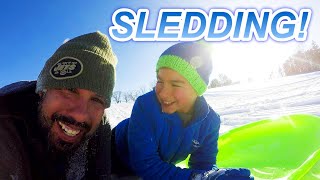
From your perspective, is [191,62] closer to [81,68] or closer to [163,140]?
[163,140]

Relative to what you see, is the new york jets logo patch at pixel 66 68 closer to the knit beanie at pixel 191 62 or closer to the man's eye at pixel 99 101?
the man's eye at pixel 99 101

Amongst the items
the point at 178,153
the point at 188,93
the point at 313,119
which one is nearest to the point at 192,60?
the point at 188,93

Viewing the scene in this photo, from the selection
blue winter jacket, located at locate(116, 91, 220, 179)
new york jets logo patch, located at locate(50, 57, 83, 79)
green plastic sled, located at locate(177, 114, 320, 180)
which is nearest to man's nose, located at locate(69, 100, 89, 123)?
new york jets logo patch, located at locate(50, 57, 83, 79)

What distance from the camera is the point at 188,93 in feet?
7.35

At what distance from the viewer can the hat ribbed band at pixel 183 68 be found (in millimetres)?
2229

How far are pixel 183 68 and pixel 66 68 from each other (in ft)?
2.52

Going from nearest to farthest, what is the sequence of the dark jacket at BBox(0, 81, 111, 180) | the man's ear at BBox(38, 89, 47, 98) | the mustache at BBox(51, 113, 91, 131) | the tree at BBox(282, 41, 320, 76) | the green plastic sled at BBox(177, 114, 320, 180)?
the dark jacket at BBox(0, 81, 111, 180) < the mustache at BBox(51, 113, 91, 131) < the man's ear at BBox(38, 89, 47, 98) < the green plastic sled at BBox(177, 114, 320, 180) < the tree at BBox(282, 41, 320, 76)

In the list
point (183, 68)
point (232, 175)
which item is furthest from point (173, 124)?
point (232, 175)

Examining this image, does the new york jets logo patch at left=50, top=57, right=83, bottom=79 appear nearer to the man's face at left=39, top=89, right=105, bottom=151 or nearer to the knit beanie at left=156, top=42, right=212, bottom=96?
the man's face at left=39, top=89, right=105, bottom=151

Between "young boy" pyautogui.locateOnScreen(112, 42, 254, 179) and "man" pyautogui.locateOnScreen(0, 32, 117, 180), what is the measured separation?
40 cm

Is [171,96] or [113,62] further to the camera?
[171,96]

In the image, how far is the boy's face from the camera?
84.4 inches

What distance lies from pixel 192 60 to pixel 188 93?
0.21m

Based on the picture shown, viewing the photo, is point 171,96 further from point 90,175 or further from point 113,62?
point 90,175
